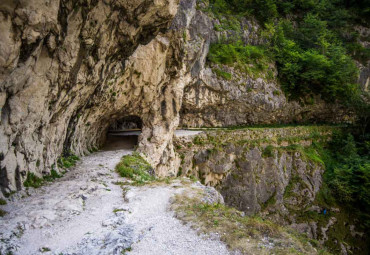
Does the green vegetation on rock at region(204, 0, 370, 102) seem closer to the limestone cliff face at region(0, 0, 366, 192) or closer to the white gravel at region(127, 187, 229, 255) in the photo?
the limestone cliff face at region(0, 0, 366, 192)

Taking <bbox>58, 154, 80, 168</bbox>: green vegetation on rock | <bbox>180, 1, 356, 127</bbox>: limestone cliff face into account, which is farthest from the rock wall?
<bbox>58, 154, 80, 168</bbox>: green vegetation on rock

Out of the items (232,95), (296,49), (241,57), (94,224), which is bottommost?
(94,224)

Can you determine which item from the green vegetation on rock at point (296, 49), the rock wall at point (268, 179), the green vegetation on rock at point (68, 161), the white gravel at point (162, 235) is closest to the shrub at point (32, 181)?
the green vegetation on rock at point (68, 161)

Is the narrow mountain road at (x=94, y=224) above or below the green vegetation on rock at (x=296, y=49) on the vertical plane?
below

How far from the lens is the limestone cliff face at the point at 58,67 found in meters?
4.39

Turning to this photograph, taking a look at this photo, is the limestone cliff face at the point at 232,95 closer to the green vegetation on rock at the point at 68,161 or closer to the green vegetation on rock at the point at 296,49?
the green vegetation on rock at the point at 296,49

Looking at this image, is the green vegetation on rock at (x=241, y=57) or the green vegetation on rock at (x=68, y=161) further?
the green vegetation on rock at (x=241, y=57)

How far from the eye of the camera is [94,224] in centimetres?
450

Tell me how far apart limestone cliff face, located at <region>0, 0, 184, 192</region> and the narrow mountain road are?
1270 millimetres

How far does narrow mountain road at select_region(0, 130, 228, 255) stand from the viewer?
366cm

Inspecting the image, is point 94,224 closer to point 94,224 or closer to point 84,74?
point 94,224

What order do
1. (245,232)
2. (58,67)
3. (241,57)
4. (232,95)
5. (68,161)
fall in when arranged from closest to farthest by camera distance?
(245,232) < (58,67) < (68,161) < (232,95) < (241,57)

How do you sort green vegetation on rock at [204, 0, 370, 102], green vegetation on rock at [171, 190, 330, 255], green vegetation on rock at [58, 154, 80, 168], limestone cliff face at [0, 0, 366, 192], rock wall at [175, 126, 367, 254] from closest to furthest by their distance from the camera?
green vegetation on rock at [171, 190, 330, 255] → limestone cliff face at [0, 0, 366, 192] → green vegetation on rock at [58, 154, 80, 168] → rock wall at [175, 126, 367, 254] → green vegetation on rock at [204, 0, 370, 102]

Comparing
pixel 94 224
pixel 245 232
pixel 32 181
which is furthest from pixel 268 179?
pixel 32 181
